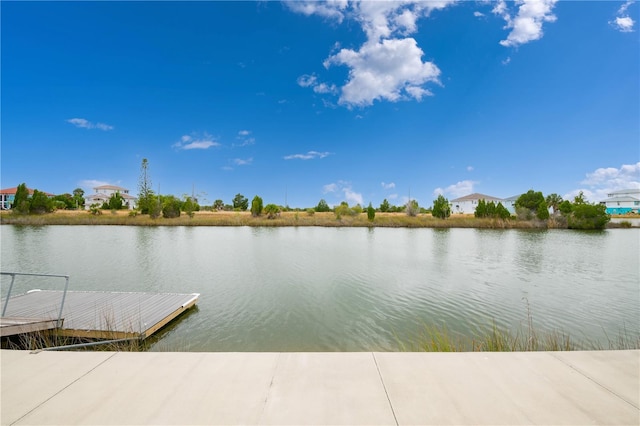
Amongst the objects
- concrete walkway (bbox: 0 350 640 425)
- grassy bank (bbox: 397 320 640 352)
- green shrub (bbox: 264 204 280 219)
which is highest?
green shrub (bbox: 264 204 280 219)

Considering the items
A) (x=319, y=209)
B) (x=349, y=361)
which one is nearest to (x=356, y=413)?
(x=349, y=361)

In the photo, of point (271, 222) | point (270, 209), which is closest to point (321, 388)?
point (271, 222)

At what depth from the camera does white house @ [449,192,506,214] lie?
257 feet

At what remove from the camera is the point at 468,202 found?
7962 cm

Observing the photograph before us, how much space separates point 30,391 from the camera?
103 inches

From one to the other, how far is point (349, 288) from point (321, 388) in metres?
7.54

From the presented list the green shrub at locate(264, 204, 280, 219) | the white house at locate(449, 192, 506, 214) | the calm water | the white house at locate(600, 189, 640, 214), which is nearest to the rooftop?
the white house at locate(449, 192, 506, 214)

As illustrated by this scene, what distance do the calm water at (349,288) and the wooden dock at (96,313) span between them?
0.47m

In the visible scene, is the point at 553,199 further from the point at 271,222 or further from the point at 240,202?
the point at 240,202

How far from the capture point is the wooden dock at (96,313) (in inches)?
215

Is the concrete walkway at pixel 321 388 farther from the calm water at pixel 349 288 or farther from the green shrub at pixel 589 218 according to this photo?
the green shrub at pixel 589 218

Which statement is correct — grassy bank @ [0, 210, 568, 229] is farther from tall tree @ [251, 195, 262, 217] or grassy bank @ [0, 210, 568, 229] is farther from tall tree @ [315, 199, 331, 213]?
tall tree @ [315, 199, 331, 213]

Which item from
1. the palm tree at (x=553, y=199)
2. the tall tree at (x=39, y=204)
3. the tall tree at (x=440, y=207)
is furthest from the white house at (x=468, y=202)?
the tall tree at (x=39, y=204)

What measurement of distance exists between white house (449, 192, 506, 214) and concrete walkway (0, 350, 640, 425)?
82.7 m
